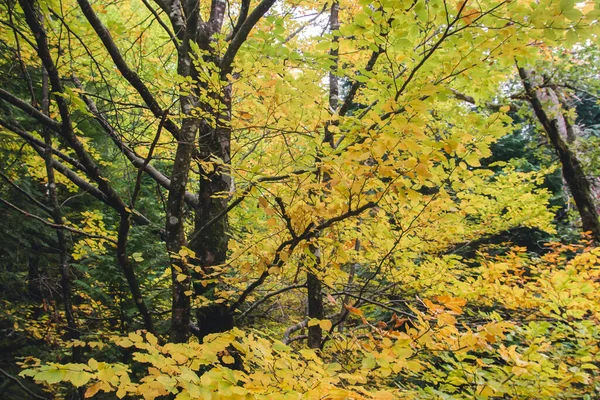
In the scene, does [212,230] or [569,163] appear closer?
[212,230]

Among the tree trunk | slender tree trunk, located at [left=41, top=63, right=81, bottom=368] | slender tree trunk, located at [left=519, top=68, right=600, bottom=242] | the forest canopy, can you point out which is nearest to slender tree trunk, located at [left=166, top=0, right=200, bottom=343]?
the forest canopy

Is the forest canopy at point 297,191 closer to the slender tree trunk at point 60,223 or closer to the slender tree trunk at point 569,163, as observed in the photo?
the slender tree trunk at point 60,223

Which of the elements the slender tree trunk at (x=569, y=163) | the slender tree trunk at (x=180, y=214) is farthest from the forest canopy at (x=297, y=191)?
the slender tree trunk at (x=569, y=163)

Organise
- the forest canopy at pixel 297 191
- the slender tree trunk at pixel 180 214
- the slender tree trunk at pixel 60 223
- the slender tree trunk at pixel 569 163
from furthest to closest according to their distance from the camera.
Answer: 1. the slender tree trunk at pixel 569 163
2. the slender tree trunk at pixel 60 223
3. the slender tree trunk at pixel 180 214
4. the forest canopy at pixel 297 191

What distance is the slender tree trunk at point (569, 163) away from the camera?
5.93 m

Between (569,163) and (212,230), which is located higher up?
(569,163)

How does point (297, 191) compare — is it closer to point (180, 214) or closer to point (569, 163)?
point (180, 214)

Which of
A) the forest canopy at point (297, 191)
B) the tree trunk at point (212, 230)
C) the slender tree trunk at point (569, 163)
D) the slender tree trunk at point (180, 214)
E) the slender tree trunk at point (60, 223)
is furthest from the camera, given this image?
the slender tree trunk at point (569, 163)

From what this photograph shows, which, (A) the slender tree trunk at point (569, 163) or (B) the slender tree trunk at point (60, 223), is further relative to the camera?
(A) the slender tree trunk at point (569, 163)

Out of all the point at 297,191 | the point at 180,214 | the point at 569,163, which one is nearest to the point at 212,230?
the point at 180,214

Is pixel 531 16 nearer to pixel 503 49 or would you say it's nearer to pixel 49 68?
pixel 503 49

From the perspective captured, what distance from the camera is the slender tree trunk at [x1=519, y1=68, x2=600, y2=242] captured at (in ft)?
19.5

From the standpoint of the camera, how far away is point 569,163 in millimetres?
6172

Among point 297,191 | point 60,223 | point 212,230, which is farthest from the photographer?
point 60,223
